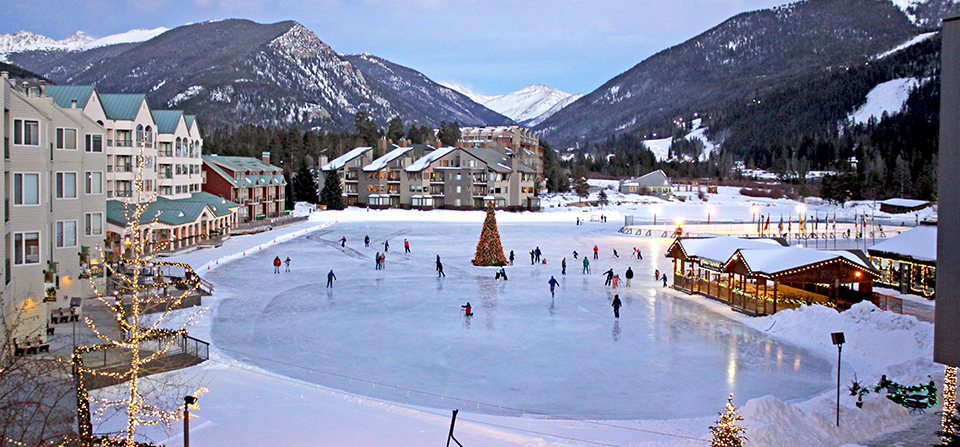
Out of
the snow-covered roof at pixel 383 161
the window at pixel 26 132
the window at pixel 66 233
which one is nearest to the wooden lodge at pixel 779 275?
the window at pixel 26 132

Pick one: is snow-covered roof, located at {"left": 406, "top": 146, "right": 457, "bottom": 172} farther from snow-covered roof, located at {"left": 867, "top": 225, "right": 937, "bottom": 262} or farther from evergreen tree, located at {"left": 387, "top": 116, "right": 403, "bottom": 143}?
snow-covered roof, located at {"left": 867, "top": 225, "right": 937, "bottom": 262}

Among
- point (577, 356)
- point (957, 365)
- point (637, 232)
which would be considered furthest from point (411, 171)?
point (957, 365)

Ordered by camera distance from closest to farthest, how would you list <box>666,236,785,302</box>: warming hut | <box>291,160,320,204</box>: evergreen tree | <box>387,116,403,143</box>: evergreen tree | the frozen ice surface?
the frozen ice surface → <box>666,236,785,302</box>: warming hut → <box>291,160,320,204</box>: evergreen tree → <box>387,116,403,143</box>: evergreen tree

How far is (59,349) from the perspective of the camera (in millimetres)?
16359

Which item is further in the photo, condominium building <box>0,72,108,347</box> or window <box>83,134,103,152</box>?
window <box>83,134,103,152</box>

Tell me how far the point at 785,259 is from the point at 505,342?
11.9 meters

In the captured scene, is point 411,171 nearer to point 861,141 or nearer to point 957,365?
point 957,365

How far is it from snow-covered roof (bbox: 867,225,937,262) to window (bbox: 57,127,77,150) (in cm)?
3346

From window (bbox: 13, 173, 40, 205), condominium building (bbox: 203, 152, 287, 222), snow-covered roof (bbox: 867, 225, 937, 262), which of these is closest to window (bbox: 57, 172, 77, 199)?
window (bbox: 13, 173, 40, 205)

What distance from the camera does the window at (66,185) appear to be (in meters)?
Result: 21.5

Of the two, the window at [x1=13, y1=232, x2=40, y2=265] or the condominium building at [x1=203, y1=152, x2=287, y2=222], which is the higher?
the condominium building at [x1=203, y1=152, x2=287, y2=222]

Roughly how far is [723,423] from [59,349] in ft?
50.9

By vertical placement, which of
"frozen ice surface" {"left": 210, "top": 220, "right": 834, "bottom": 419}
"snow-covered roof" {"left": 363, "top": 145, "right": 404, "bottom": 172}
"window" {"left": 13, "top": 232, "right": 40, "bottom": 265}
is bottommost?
"frozen ice surface" {"left": 210, "top": 220, "right": 834, "bottom": 419}

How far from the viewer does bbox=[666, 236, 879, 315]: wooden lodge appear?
24.2 m
